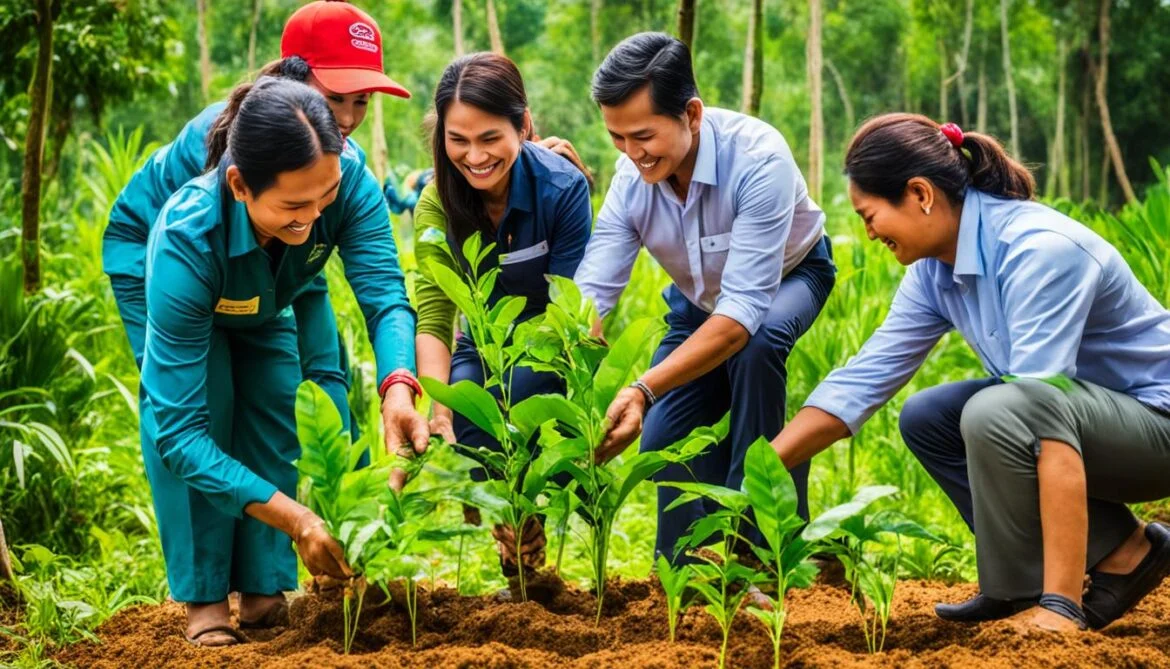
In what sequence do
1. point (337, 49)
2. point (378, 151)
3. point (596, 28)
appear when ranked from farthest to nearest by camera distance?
point (596, 28)
point (378, 151)
point (337, 49)

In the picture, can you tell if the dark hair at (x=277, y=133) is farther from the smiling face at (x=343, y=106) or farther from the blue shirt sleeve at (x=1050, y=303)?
the blue shirt sleeve at (x=1050, y=303)

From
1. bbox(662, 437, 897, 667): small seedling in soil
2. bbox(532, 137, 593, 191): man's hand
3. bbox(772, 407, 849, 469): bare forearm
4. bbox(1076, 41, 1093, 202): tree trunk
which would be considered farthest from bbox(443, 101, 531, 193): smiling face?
bbox(1076, 41, 1093, 202): tree trunk

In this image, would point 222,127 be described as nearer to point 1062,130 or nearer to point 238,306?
point 238,306

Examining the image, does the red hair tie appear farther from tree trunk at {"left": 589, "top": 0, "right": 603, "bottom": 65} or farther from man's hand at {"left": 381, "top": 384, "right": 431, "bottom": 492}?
tree trunk at {"left": 589, "top": 0, "right": 603, "bottom": 65}

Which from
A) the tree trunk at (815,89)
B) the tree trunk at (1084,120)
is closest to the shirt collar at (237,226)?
the tree trunk at (815,89)

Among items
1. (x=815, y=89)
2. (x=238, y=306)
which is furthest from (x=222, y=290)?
(x=815, y=89)

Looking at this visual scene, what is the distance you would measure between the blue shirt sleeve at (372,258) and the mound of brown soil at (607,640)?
584 millimetres

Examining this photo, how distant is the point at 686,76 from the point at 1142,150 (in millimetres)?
29137

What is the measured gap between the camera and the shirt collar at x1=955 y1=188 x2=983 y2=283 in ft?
8.07

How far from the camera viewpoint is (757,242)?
2.79 metres

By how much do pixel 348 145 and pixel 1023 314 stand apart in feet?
5.14

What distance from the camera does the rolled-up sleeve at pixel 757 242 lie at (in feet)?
8.96

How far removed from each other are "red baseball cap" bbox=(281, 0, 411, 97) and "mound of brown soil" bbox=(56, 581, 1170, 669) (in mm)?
1237

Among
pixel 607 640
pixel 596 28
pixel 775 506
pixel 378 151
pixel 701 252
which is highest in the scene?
pixel 596 28
